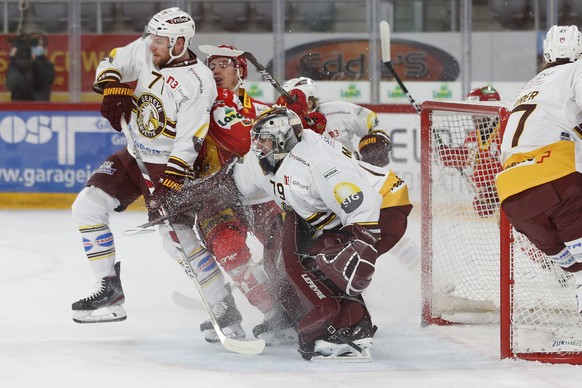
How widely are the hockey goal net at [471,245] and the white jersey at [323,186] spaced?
22.1 inches

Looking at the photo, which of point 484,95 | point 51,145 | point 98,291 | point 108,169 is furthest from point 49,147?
point 98,291

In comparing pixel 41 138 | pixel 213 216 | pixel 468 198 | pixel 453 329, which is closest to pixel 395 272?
pixel 468 198

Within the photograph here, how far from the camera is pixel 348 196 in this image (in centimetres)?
332

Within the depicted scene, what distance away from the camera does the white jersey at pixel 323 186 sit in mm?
3338

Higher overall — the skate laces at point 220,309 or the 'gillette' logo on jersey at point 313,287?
the 'gillette' logo on jersey at point 313,287

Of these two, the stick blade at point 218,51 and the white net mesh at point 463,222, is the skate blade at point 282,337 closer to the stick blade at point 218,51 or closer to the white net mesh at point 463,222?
the white net mesh at point 463,222

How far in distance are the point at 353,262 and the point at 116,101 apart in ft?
3.57

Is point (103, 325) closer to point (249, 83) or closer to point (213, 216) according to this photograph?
point (213, 216)

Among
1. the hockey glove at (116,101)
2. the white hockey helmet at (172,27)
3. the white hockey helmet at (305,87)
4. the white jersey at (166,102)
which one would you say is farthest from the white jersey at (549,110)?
the white hockey helmet at (305,87)

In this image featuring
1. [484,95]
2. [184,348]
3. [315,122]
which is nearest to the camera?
[184,348]

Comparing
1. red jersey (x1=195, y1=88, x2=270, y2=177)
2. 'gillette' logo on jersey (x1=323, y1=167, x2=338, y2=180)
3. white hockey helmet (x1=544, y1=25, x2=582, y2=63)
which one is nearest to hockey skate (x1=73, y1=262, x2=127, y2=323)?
red jersey (x1=195, y1=88, x2=270, y2=177)

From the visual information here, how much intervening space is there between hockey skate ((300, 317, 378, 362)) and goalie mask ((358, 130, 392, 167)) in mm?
1620

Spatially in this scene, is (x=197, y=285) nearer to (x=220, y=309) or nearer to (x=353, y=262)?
(x=220, y=309)

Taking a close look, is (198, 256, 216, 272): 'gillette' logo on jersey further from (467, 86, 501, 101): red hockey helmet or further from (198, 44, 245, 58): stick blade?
(467, 86, 501, 101): red hockey helmet
